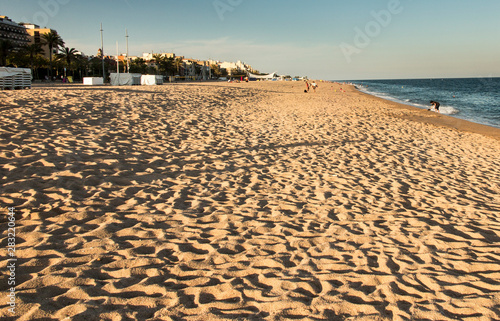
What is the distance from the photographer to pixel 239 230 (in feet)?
11.8

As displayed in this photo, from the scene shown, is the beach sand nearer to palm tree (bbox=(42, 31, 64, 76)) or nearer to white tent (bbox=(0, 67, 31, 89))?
white tent (bbox=(0, 67, 31, 89))

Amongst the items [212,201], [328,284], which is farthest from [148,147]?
[328,284]

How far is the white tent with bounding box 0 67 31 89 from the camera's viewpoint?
15641mm

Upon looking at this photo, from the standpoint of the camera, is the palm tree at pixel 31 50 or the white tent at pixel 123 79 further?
the palm tree at pixel 31 50

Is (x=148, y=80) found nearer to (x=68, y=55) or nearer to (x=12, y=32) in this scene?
(x=68, y=55)

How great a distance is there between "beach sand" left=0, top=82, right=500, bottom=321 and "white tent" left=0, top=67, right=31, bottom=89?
1071cm

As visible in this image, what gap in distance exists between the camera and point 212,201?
4379 mm

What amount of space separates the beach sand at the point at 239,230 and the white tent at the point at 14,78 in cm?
1071

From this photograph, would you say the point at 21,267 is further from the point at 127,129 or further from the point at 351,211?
the point at 127,129

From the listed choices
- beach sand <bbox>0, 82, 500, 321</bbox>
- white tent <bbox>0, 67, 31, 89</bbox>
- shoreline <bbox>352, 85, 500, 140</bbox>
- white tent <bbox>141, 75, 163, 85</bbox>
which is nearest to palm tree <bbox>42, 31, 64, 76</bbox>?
white tent <bbox>141, 75, 163, 85</bbox>

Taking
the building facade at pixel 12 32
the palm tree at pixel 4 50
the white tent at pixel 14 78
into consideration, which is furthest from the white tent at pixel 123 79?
the building facade at pixel 12 32

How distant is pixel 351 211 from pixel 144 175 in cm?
326

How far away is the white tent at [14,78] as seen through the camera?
15.6 metres

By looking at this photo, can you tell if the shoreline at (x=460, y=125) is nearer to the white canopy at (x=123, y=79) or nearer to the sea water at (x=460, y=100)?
the sea water at (x=460, y=100)
